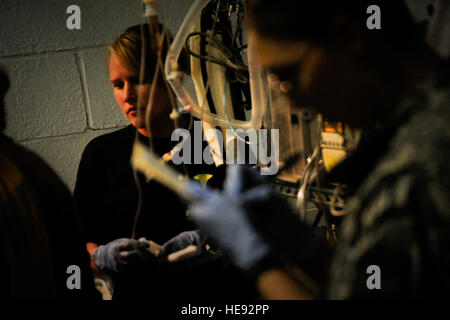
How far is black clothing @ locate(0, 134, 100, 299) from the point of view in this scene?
772 millimetres

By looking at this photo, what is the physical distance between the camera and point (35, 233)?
80 cm

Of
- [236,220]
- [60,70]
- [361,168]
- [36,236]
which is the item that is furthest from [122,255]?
[60,70]

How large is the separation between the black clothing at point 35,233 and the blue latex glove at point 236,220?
0.30 meters

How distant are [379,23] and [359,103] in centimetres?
12

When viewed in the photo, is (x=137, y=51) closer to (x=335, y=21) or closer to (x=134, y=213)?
(x=134, y=213)

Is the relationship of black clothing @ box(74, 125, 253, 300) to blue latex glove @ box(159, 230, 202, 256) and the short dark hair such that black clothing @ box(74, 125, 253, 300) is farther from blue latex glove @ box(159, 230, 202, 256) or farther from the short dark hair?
the short dark hair

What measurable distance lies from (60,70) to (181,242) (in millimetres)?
921

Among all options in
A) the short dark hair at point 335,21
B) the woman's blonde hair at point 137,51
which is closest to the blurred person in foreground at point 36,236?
the woman's blonde hair at point 137,51

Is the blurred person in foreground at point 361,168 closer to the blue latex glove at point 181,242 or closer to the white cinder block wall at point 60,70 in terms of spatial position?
the blue latex glove at point 181,242

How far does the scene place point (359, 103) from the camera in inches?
24.4

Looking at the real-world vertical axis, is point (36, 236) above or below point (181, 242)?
above

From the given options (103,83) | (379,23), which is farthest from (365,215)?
(103,83)

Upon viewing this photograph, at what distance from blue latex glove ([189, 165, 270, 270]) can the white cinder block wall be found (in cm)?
105

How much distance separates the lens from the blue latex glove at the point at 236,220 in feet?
2.35
